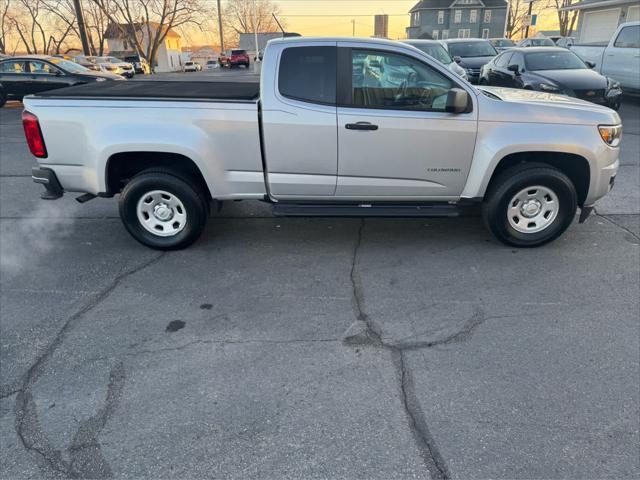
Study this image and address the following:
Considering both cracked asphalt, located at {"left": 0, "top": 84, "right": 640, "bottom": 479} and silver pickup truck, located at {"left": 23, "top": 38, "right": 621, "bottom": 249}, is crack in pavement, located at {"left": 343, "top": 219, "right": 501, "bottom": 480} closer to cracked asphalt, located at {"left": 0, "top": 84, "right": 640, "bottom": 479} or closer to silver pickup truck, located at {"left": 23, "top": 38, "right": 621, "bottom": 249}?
cracked asphalt, located at {"left": 0, "top": 84, "right": 640, "bottom": 479}

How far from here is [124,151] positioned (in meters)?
4.32

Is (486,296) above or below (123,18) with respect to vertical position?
below

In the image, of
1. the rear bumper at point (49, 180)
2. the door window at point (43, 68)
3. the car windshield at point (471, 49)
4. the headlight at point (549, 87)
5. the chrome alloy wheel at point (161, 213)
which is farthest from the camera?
the car windshield at point (471, 49)

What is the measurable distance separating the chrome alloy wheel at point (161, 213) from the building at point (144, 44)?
174 feet

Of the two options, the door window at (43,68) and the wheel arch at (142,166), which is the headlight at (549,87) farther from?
the door window at (43,68)

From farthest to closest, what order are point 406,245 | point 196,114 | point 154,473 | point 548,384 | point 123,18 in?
point 123,18, point 406,245, point 196,114, point 548,384, point 154,473

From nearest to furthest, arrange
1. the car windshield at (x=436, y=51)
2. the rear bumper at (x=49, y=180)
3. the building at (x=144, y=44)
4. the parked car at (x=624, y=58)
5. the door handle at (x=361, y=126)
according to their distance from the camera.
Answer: the door handle at (x=361, y=126) < the rear bumper at (x=49, y=180) < the parked car at (x=624, y=58) < the car windshield at (x=436, y=51) < the building at (x=144, y=44)

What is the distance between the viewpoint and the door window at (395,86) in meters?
4.30

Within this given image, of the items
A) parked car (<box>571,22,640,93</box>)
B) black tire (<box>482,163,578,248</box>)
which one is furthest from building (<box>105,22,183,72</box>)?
black tire (<box>482,163,578,248</box>)

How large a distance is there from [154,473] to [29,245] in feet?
12.2

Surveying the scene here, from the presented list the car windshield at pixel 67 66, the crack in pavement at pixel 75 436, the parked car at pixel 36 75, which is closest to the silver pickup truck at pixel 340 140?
the crack in pavement at pixel 75 436

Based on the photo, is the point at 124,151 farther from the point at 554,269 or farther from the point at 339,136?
the point at 554,269

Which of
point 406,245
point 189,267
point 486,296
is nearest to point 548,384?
point 486,296

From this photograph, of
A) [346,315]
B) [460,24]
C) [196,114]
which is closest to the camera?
[346,315]
